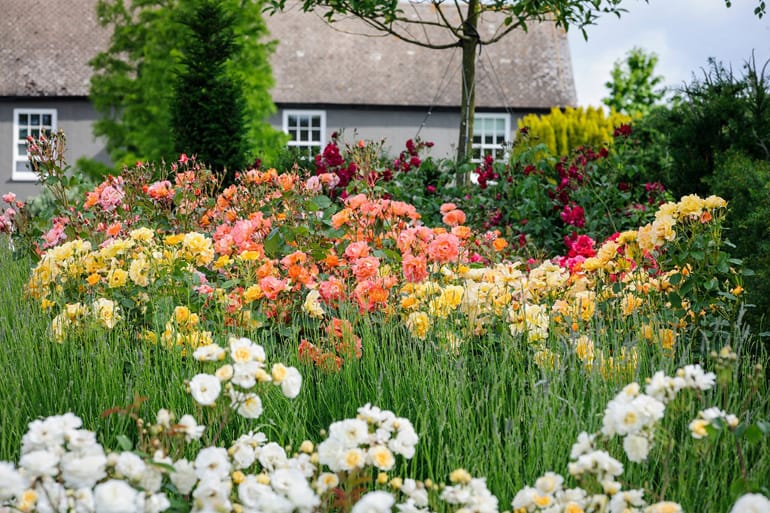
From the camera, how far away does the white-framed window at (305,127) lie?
20391mm

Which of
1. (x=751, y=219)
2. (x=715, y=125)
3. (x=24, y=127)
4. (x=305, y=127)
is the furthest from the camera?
(x=305, y=127)

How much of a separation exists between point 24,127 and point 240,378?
20420 mm

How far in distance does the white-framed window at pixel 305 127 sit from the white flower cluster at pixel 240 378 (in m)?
18.3

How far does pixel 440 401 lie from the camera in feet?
9.61

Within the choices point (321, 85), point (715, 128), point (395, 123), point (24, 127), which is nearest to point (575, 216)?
point (715, 128)

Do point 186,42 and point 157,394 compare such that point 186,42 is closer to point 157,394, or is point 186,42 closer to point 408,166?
point 408,166

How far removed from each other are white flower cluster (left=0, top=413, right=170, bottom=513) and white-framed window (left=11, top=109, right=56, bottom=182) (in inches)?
769

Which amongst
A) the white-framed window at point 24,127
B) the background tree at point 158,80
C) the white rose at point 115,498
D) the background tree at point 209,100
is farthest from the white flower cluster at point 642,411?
the white-framed window at point 24,127

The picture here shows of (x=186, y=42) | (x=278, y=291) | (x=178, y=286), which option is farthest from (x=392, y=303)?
(x=186, y=42)

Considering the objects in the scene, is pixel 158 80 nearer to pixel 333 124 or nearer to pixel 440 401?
pixel 333 124

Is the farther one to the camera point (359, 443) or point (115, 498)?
point (359, 443)

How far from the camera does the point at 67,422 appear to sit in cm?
183

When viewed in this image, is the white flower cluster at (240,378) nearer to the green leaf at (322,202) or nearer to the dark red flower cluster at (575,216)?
the green leaf at (322,202)

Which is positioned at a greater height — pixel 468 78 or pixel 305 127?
pixel 305 127
